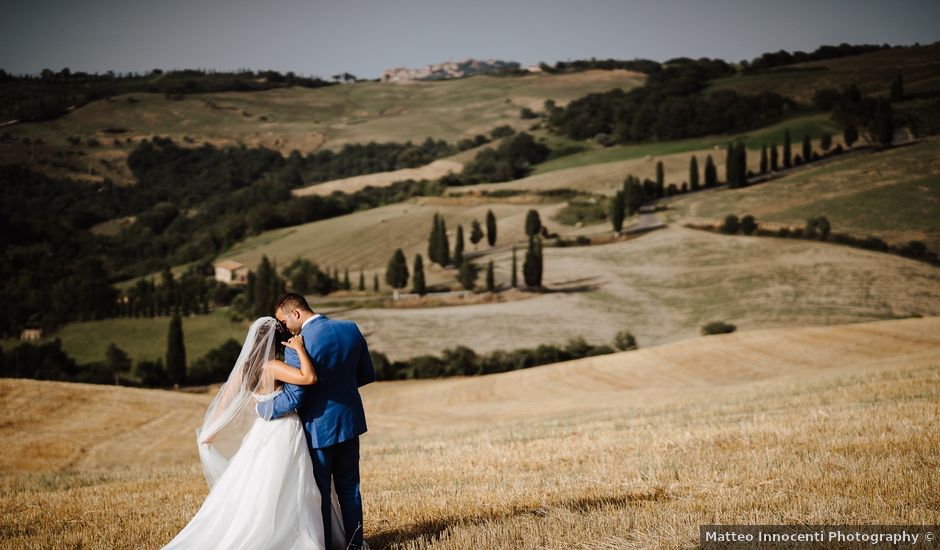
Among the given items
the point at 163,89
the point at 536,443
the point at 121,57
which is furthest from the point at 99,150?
the point at 536,443

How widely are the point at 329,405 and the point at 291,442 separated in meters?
0.42

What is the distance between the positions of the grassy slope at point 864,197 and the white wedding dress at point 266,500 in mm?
63194

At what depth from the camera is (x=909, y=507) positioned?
6.68 m

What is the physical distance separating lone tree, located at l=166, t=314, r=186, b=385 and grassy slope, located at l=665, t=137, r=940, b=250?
2041 inches

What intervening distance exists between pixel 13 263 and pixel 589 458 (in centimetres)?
10742

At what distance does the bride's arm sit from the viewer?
6.35 m

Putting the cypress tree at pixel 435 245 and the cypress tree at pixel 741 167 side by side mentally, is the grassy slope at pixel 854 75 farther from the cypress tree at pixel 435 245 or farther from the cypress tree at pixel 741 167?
the cypress tree at pixel 435 245

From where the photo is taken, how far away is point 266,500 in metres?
6.32

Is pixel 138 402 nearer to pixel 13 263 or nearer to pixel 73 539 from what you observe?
pixel 73 539

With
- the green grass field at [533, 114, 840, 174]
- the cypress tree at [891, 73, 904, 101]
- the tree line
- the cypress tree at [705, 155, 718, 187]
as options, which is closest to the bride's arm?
the cypress tree at [891, 73, 904, 101]

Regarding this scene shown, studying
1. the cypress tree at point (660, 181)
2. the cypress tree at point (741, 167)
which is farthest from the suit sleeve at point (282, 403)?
the cypress tree at point (660, 181)

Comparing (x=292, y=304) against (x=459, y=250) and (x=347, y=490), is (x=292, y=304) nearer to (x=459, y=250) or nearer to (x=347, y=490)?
(x=347, y=490)

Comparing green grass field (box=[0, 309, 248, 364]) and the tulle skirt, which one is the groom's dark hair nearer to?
the tulle skirt

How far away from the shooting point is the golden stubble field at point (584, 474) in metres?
6.98
